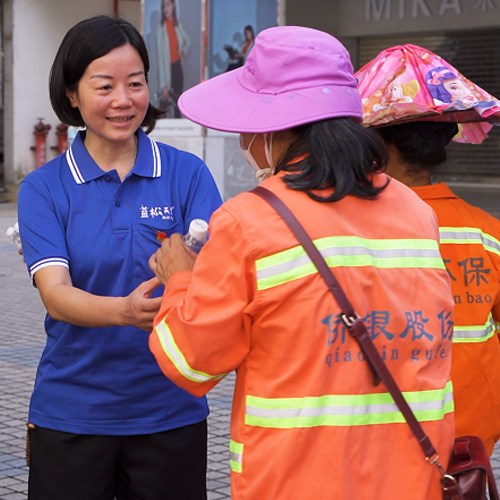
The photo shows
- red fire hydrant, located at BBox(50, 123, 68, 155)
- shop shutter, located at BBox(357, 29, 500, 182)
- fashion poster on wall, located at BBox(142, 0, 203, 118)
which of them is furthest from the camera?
red fire hydrant, located at BBox(50, 123, 68, 155)

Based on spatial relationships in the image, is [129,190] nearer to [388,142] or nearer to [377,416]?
[388,142]

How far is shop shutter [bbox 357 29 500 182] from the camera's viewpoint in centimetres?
1736

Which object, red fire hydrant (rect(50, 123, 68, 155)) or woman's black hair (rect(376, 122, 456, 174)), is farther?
red fire hydrant (rect(50, 123, 68, 155))

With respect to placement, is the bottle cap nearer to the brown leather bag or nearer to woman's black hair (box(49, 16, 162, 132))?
the brown leather bag

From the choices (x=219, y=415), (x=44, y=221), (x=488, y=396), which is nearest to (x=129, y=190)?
(x=44, y=221)

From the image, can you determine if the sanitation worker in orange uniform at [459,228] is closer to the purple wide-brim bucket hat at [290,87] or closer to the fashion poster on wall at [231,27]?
the purple wide-brim bucket hat at [290,87]

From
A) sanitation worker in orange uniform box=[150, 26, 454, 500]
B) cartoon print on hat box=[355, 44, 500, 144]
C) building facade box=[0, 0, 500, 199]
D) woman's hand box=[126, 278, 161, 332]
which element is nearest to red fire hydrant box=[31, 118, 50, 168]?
building facade box=[0, 0, 500, 199]

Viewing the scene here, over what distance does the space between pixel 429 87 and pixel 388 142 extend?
198mm

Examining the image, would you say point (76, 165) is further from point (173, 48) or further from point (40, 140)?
point (40, 140)

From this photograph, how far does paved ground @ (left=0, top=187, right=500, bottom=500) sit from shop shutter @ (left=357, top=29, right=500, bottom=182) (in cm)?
943

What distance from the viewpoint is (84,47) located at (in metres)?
2.41

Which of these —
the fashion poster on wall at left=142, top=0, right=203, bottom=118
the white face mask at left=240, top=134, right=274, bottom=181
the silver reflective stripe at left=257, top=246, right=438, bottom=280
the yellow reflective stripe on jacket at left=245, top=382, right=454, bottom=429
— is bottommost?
the fashion poster on wall at left=142, top=0, right=203, bottom=118

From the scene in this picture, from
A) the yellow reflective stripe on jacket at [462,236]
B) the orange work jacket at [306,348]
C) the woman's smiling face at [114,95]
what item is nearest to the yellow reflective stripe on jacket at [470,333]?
the yellow reflective stripe on jacket at [462,236]

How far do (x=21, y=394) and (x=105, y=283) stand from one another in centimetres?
373
